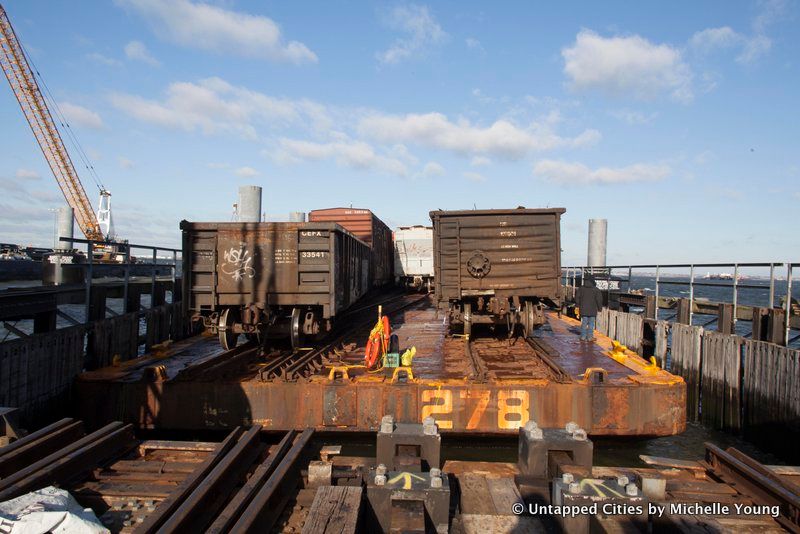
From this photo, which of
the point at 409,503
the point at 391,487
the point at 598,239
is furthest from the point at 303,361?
the point at 598,239

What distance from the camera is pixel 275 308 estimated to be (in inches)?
365

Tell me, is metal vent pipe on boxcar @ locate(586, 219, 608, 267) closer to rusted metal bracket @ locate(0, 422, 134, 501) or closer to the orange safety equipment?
the orange safety equipment

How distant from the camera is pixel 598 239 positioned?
28.0m

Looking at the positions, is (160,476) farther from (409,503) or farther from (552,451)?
(552,451)

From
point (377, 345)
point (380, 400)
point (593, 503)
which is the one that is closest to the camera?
point (593, 503)

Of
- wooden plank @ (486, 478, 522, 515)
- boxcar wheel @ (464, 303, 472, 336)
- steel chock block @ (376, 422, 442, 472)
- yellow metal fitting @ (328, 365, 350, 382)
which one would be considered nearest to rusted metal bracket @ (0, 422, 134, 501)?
yellow metal fitting @ (328, 365, 350, 382)

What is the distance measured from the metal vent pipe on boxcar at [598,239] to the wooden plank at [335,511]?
87.4 ft

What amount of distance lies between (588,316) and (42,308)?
1124 cm

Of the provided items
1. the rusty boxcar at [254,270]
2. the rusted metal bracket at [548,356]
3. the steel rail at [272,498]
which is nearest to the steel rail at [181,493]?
the steel rail at [272,498]

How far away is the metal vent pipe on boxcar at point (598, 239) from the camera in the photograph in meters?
27.9

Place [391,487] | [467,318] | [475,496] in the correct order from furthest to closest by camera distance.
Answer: [467,318] < [475,496] < [391,487]

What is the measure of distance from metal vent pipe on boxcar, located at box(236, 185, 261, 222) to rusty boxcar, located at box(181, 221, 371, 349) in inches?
177

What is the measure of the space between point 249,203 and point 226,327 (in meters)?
5.65

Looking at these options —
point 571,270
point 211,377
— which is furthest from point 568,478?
point 571,270
